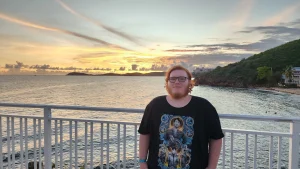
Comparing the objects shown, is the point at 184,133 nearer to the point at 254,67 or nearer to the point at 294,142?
the point at 294,142

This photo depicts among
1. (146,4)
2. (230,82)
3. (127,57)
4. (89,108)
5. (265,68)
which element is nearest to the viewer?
(89,108)

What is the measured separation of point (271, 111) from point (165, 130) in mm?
44892

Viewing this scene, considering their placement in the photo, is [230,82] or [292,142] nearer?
[292,142]

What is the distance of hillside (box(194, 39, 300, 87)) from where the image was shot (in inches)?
3027

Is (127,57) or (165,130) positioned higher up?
(127,57)

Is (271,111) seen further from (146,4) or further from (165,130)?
(165,130)

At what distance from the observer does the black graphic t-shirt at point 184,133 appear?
186 centimetres

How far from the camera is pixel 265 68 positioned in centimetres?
7550

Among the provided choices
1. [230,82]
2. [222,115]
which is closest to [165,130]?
[222,115]

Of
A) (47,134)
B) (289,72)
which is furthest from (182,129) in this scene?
(289,72)

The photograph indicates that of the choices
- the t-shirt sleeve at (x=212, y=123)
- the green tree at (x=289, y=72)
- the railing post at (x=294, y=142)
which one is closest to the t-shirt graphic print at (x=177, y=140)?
the t-shirt sleeve at (x=212, y=123)

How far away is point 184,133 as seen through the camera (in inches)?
73.2

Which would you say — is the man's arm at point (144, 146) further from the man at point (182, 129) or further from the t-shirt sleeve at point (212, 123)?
the t-shirt sleeve at point (212, 123)

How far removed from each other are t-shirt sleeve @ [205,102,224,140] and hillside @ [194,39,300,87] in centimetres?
7001
